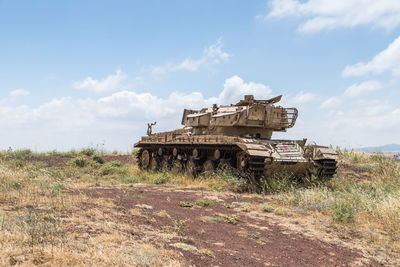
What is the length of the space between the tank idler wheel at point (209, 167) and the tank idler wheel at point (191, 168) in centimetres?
50

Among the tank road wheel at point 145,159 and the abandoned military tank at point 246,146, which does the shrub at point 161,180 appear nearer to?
the abandoned military tank at point 246,146

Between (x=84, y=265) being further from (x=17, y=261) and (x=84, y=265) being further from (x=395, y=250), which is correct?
(x=395, y=250)

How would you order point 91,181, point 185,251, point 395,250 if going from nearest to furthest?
point 185,251
point 395,250
point 91,181

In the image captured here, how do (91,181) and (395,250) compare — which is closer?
(395,250)

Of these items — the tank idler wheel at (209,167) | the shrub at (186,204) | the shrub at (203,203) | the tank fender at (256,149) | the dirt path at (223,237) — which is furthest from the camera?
the tank idler wheel at (209,167)

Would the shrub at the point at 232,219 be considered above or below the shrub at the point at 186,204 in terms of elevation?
below

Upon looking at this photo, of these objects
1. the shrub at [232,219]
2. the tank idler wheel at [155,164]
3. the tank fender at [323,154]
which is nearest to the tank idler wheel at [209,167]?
the tank fender at [323,154]

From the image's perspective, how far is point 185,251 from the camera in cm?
481

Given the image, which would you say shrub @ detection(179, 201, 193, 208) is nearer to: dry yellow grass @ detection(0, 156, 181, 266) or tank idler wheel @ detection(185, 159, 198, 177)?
dry yellow grass @ detection(0, 156, 181, 266)

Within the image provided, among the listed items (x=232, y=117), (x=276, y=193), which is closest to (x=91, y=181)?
(x=232, y=117)

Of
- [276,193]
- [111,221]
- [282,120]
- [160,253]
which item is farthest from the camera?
[282,120]

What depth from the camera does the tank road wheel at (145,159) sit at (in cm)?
1945

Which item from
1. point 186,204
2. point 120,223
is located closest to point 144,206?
point 186,204

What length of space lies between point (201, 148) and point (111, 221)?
8.64m
